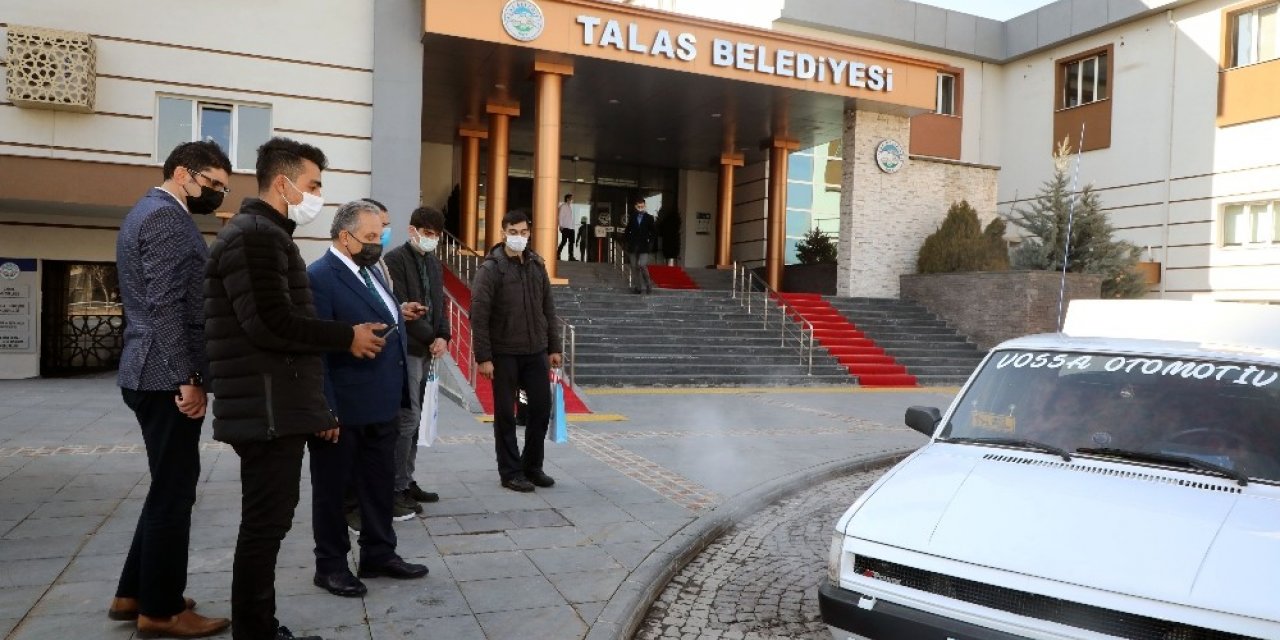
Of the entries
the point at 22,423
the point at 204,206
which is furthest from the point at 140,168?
the point at 204,206

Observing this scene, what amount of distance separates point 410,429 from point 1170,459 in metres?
4.19

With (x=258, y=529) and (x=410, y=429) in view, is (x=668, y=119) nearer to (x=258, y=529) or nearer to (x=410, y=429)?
(x=410, y=429)

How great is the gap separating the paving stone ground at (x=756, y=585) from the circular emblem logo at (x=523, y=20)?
12.2 metres

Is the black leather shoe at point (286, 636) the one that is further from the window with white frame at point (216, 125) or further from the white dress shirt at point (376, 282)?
A: the window with white frame at point (216, 125)

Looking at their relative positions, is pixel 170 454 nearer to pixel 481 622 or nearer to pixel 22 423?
pixel 481 622

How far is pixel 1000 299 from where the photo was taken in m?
18.9

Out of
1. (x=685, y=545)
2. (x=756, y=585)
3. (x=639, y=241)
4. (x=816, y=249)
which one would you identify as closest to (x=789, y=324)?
(x=639, y=241)

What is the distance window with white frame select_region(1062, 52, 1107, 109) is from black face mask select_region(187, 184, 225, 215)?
89.8ft

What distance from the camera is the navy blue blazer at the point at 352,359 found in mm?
4105

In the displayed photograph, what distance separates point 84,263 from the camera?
1509 centimetres

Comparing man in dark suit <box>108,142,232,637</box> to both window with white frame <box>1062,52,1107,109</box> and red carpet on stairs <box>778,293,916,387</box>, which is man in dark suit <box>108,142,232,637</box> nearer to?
red carpet on stairs <box>778,293,916,387</box>

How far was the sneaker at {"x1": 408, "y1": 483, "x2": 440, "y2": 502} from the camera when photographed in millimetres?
5973

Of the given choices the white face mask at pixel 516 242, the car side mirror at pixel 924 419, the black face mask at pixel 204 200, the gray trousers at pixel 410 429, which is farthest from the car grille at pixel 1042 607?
the white face mask at pixel 516 242

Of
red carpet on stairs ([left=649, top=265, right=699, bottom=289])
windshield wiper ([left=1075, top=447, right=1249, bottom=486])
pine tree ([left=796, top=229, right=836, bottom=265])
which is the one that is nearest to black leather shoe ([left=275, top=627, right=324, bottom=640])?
windshield wiper ([left=1075, top=447, right=1249, bottom=486])
